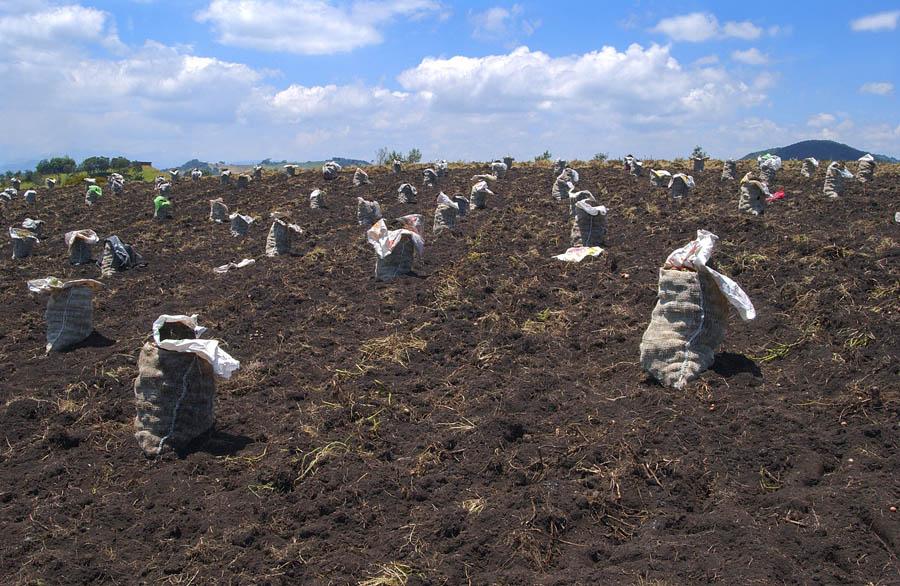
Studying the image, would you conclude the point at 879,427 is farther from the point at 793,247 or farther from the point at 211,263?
the point at 211,263

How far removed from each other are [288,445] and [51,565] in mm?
1791

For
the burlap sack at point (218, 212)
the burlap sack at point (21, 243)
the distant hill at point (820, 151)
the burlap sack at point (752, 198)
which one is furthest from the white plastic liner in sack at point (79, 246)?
the distant hill at point (820, 151)

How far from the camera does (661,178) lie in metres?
18.5

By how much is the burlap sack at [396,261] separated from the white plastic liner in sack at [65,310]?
3.90 metres

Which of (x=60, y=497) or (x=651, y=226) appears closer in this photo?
(x=60, y=497)

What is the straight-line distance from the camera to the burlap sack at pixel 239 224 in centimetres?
1552

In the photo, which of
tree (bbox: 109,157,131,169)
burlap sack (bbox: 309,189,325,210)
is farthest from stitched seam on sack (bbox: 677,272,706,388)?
tree (bbox: 109,157,131,169)

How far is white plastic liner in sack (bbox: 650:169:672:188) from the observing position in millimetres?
18266

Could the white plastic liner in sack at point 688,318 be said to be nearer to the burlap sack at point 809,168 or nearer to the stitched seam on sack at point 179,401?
the stitched seam on sack at point 179,401

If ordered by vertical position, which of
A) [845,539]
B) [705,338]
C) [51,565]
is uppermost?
[705,338]

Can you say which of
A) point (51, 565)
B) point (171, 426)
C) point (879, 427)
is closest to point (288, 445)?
point (171, 426)

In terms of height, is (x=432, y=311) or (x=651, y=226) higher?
(x=651, y=226)

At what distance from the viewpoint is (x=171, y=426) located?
211 inches

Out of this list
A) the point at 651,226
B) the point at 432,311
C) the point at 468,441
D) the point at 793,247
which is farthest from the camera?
the point at 651,226
